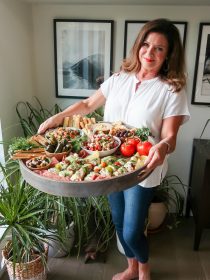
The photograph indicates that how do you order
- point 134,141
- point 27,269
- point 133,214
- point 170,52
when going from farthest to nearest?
point 27,269 → point 133,214 → point 170,52 → point 134,141

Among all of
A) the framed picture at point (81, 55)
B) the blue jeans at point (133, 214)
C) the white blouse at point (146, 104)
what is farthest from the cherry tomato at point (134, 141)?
the framed picture at point (81, 55)

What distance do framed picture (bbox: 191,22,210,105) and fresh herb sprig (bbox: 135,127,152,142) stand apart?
96 centimetres

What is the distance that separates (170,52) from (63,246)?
1317 millimetres

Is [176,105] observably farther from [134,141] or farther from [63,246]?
[63,246]

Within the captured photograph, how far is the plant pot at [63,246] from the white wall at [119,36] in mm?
925

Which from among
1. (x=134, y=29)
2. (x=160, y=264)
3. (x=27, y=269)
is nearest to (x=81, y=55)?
(x=134, y=29)

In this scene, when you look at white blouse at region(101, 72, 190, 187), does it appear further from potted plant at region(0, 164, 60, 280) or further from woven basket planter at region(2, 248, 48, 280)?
woven basket planter at region(2, 248, 48, 280)

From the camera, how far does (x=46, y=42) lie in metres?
2.00

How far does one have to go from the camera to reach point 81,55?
1.97m

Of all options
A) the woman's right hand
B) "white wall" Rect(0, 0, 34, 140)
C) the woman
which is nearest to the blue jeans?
the woman

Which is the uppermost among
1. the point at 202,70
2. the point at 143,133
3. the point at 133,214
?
the point at 202,70

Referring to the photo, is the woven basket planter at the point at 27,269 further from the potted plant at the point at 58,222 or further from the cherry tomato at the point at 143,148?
the cherry tomato at the point at 143,148

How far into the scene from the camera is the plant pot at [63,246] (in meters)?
1.77

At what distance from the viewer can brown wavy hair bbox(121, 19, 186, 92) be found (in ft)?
3.85
